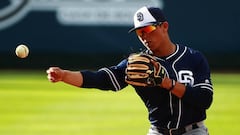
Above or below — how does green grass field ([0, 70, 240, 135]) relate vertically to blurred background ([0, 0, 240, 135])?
below

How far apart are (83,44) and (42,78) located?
229cm

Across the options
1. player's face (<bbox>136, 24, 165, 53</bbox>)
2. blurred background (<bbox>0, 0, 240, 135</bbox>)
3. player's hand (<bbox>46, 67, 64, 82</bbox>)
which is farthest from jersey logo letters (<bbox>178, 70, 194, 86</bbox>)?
blurred background (<bbox>0, 0, 240, 135</bbox>)

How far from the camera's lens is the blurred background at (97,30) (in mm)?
18984

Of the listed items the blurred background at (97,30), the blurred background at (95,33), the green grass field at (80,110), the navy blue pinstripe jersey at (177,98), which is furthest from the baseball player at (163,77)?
the blurred background at (97,30)

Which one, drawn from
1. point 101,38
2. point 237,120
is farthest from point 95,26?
point 237,120

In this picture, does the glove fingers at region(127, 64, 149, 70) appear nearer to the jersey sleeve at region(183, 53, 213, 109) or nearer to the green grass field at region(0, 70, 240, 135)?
the jersey sleeve at region(183, 53, 213, 109)

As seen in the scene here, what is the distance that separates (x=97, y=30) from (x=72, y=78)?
13207 mm

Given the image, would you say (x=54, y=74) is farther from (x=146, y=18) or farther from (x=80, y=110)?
(x=80, y=110)

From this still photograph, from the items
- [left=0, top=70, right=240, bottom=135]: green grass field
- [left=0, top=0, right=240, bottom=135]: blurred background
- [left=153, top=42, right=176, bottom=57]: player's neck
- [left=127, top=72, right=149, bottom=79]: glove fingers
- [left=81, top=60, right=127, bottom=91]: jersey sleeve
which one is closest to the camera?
[left=127, top=72, right=149, bottom=79]: glove fingers

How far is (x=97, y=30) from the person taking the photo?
1933 centimetres

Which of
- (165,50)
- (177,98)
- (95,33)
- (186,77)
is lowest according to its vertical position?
(177,98)

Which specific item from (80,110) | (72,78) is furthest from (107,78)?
(80,110)

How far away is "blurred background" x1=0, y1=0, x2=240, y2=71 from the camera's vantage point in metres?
19.0

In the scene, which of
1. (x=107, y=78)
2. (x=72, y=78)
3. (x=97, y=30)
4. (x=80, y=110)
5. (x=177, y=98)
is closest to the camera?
(x=177, y=98)
